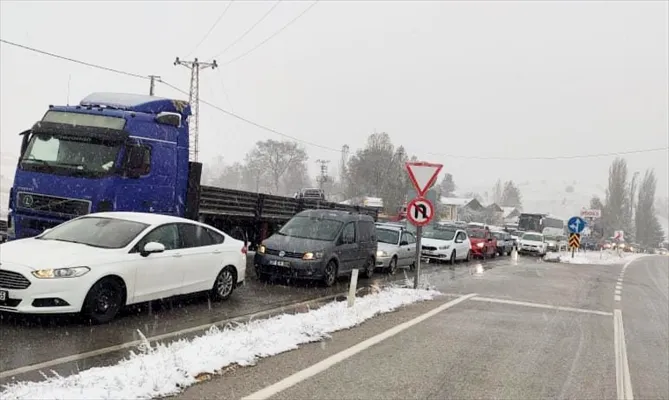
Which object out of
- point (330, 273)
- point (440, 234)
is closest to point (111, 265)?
point (330, 273)

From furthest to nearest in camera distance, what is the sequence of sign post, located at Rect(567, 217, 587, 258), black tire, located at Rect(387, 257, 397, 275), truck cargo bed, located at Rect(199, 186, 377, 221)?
1. sign post, located at Rect(567, 217, 587, 258)
2. black tire, located at Rect(387, 257, 397, 275)
3. truck cargo bed, located at Rect(199, 186, 377, 221)

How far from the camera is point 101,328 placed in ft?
24.9

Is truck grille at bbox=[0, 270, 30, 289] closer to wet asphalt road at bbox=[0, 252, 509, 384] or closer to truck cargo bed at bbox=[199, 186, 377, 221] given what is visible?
wet asphalt road at bbox=[0, 252, 509, 384]

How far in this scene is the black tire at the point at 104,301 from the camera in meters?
7.53

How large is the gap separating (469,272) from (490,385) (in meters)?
14.6

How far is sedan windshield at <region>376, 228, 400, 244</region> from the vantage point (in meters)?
18.4

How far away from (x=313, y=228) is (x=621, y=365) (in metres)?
7.92

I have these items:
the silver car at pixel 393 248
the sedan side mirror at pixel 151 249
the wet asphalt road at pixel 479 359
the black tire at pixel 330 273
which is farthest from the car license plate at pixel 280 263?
the silver car at pixel 393 248

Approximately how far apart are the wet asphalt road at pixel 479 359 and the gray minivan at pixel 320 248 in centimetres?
262

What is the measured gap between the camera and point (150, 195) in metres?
12.1

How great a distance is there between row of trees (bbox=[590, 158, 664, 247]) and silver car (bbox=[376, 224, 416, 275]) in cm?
9786

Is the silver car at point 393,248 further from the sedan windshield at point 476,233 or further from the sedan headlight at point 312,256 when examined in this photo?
the sedan windshield at point 476,233

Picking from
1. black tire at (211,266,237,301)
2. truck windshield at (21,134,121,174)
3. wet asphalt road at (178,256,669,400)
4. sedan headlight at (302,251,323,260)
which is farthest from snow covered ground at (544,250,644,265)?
truck windshield at (21,134,121,174)

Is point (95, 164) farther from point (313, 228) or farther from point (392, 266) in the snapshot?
point (392, 266)
